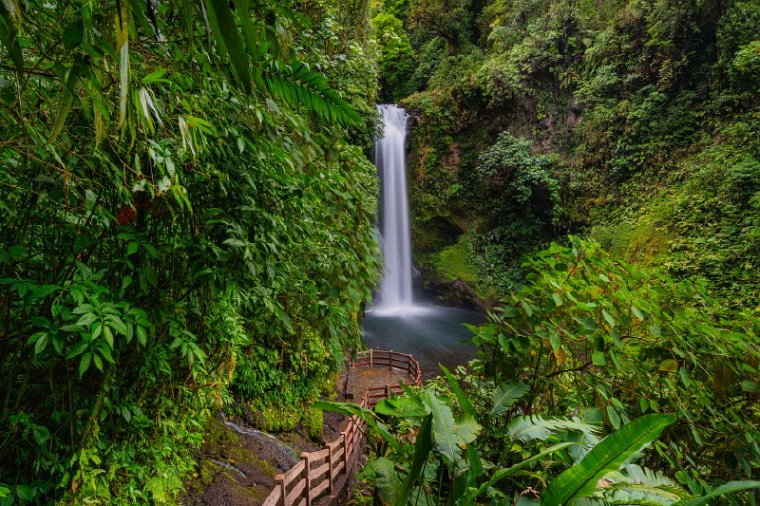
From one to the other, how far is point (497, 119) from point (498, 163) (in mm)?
2864

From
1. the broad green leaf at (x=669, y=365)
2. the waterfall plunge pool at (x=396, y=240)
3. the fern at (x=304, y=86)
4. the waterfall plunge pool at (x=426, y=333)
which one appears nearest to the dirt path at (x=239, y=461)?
the broad green leaf at (x=669, y=365)

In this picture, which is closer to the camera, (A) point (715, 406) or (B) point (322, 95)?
(B) point (322, 95)

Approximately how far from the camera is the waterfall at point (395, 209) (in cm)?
1903

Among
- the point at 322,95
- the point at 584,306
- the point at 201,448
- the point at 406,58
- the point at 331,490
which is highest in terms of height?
the point at 406,58

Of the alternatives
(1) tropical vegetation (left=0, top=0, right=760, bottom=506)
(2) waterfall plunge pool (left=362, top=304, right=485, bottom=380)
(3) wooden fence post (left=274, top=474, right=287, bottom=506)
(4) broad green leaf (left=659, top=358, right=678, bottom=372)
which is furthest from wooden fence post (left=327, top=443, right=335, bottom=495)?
(2) waterfall plunge pool (left=362, top=304, right=485, bottom=380)

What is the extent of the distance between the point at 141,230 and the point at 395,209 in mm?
17348

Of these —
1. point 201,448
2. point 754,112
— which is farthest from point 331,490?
point 754,112

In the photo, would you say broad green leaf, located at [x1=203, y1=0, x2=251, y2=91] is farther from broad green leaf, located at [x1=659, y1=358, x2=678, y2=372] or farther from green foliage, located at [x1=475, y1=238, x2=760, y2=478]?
broad green leaf, located at [x1=659, y1=358, x2=678, y2=372]

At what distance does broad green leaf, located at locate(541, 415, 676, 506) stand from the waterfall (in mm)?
17784

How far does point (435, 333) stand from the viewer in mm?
14906

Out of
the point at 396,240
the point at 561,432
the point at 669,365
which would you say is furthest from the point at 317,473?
the point at 396,240

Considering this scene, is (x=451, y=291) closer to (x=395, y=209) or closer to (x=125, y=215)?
(x=395, y=209)

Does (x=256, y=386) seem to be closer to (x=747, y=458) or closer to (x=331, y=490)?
(x=331, y=490)

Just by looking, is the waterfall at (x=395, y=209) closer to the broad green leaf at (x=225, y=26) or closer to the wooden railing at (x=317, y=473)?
the wooden railing at (x=317, y=473)
